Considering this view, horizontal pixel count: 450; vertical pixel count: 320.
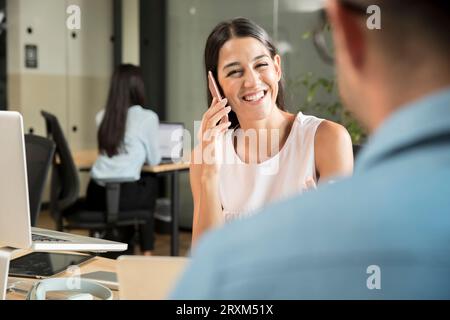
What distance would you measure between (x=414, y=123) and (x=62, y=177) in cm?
273

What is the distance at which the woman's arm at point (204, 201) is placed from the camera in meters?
1.27

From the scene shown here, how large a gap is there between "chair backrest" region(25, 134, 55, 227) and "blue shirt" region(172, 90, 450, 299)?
169 centimetres

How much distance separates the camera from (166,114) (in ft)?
14.3

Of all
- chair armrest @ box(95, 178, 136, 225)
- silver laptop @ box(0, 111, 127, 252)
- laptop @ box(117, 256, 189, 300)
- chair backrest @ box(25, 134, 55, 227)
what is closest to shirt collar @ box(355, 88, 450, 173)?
laptop @ box(117, 256, 189, 300)

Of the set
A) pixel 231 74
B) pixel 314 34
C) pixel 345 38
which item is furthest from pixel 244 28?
pixel 314 34

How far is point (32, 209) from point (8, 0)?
2602 millimetres

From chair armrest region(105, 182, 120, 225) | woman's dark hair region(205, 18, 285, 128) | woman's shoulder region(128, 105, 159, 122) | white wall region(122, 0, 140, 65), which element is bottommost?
chair armrest region(105, 182, 120, 225)

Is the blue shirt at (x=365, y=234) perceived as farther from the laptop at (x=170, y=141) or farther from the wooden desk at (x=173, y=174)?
the laptop at (x=170, y=141)

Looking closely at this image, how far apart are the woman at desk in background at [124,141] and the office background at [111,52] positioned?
1.00 metres

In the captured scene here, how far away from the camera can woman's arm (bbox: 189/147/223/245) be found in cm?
127

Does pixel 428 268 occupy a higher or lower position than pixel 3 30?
lower

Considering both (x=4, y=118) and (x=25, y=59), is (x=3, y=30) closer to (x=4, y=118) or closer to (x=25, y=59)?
(x=25, y=59)

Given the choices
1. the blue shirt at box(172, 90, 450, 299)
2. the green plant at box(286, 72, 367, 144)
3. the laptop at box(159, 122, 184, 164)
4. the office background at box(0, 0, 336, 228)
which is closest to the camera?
the blue shirt at box(172, 90, 450, 299)

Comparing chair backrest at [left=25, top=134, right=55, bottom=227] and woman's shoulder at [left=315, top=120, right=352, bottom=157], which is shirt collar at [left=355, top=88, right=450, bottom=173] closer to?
woman's shoulder at [left=315, top=120, right=352, bottom=157]
